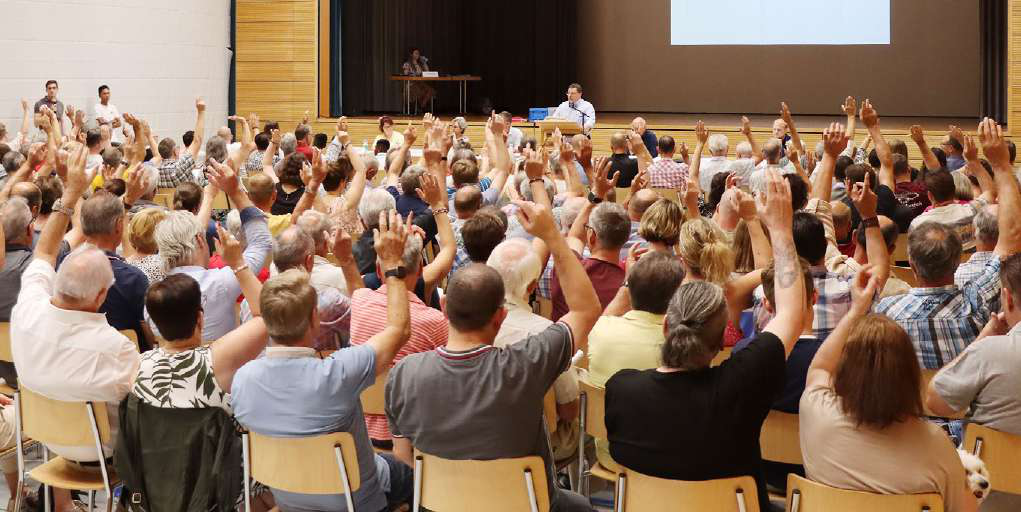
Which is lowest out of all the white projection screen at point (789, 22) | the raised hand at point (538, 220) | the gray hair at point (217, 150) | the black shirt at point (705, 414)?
the black shirt at point (705, 414)

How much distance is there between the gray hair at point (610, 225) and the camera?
16.9 ft

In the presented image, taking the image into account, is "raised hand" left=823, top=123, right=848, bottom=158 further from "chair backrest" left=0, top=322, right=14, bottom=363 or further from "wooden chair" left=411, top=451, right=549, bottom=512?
"chair backrest" left=0, top=322, right=14, bottom=363

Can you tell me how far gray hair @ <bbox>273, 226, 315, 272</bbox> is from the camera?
4.53m

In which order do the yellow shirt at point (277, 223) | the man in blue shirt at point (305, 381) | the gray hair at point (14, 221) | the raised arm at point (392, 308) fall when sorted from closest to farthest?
the man in blue shirt at point (305, 381) < the raised arm at point (392, 308) < the gray hair at point (14, 221) < the yellow shirt at point (277, 223)

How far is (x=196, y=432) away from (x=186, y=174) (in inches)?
258

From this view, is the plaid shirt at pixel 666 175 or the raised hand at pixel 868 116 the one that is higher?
the raised hand at pixel 868 116

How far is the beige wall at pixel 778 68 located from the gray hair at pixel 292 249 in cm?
1523

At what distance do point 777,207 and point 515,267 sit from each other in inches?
42.3

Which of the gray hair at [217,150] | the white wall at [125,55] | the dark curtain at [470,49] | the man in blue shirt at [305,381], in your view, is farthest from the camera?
the dark curtain at [470,49]

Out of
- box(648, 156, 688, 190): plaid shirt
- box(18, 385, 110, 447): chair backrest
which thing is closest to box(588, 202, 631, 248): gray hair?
box(18, 385, 110, 447): chair backrest

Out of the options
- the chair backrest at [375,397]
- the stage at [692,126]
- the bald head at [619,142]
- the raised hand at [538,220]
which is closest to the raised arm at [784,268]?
the raised hand at [538,220]

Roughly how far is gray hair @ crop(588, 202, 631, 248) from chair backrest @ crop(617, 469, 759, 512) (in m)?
1.99

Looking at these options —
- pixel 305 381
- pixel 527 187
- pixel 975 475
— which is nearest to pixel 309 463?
pixel 305 381

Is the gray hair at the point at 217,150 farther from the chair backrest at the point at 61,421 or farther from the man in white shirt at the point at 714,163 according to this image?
the chair backrest at the point at 61,421
